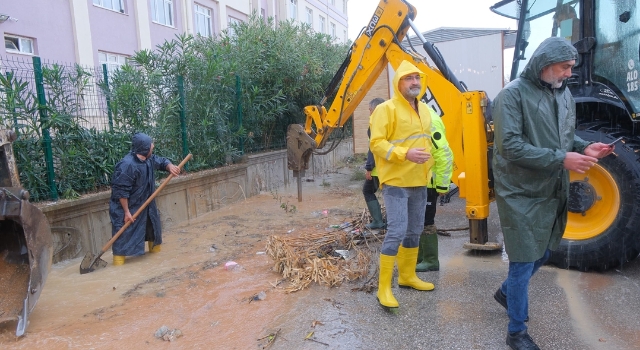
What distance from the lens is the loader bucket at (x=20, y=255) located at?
10.7ft

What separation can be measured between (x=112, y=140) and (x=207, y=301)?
3.19m

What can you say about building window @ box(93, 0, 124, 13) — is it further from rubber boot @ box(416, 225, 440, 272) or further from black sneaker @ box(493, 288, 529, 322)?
black sneaker @ box(493, 288, 529, 322)

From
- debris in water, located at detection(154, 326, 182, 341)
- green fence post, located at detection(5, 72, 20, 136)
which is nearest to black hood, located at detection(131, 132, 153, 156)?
green fence post, located at detection(5, 72, 20, 136)

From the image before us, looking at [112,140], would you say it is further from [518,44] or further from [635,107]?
[635,107]

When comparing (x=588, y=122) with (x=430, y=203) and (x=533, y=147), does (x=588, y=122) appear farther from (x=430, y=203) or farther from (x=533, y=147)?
(x=533, y=147)

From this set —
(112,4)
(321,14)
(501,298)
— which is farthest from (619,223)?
(321,14)

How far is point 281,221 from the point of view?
6.77m

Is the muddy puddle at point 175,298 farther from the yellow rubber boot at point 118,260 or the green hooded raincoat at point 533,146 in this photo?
the green hooded raincoat at point 533,146

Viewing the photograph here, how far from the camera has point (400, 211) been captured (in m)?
3.34

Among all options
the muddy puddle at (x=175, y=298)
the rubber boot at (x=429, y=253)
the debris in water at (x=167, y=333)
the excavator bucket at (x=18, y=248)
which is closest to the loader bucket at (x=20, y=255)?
the excavator bucket at (x=18, y=248)

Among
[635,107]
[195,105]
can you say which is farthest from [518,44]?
[195,105]

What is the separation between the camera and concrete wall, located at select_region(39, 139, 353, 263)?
5066mm

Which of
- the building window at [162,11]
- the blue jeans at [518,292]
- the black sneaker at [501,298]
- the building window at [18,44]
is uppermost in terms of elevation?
the building window at [162,11]

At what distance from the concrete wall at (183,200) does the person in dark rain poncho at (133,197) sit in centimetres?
53
